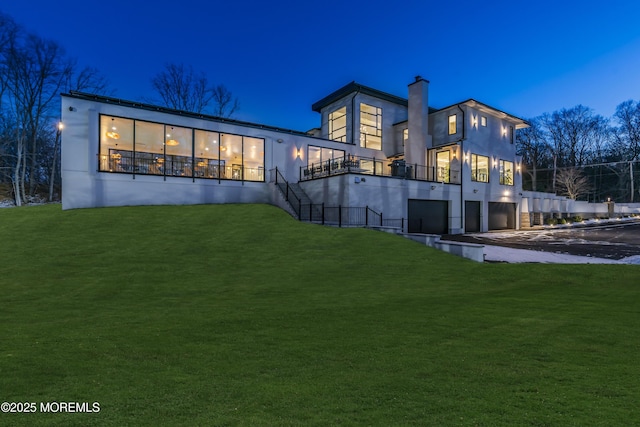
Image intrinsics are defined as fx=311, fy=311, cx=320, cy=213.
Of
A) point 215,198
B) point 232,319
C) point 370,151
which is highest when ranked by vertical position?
point 370,151

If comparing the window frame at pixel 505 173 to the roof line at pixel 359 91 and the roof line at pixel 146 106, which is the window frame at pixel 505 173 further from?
the roof line at pixel 146 106

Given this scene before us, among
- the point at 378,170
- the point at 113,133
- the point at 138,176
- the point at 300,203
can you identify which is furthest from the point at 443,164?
the point at 113,133

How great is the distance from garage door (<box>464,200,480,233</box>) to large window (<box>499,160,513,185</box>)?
5.04 metres

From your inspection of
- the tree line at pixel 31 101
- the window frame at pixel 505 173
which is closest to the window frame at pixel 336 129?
the window frame at pixel 505 173

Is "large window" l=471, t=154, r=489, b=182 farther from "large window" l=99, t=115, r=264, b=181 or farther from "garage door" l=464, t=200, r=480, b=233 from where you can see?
→ "large window" l=99, t=115, r=264, b=181

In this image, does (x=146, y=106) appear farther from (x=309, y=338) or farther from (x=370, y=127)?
(x=309, y=338)

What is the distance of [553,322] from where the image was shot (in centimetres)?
520

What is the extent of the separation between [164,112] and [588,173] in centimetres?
7150

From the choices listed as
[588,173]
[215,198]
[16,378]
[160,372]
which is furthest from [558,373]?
[588,173]

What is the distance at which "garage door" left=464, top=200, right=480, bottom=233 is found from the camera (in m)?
25.6

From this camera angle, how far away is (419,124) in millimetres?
26266

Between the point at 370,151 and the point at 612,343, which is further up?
the point at 370,151

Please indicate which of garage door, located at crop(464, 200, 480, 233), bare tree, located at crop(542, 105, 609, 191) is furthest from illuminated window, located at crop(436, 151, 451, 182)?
bare tree, located at crop(542, 105, 609, 191)

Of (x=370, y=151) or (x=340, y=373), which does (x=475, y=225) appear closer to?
(x=370, y=151)
